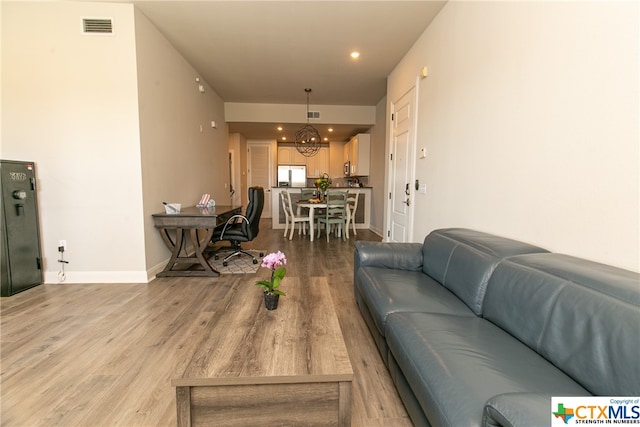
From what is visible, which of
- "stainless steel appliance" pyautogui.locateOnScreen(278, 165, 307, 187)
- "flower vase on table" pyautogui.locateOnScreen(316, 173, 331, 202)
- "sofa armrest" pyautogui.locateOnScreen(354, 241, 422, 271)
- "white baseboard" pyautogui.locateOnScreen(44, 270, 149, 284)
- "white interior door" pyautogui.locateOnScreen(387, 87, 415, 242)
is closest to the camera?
"sofa armrest" pyautogui.locateOnScreen(354, 241, 422, 271)

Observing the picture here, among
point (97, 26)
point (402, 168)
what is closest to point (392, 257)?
point (402, 168)

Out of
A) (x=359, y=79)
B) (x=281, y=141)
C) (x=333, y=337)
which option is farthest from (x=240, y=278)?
(x=281, y=141)

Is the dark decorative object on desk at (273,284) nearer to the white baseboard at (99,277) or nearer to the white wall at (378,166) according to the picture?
the white baseboard at (99,277)

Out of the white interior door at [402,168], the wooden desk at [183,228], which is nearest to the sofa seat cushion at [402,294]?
the white interior door at [402,168]

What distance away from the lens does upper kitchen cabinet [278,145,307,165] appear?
31.2ft

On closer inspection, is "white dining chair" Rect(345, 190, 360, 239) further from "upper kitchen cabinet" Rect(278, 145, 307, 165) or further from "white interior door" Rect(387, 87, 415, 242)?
"upper kitchen cabinet" Rect(278, 145, 307, 165)

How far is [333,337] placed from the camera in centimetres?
127

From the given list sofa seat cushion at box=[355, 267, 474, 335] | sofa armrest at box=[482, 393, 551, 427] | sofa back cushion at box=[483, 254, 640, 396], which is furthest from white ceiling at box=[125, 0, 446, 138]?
sofa armrest at box=[482, 393, 551, 427]

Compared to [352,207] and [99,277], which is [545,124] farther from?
[352,207]

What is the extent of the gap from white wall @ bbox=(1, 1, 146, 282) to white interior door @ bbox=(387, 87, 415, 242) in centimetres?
321

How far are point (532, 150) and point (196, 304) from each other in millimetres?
2853

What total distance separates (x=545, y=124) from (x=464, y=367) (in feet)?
4.74

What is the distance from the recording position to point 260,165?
30.0 feet

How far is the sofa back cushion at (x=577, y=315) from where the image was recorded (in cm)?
Answer: 82
